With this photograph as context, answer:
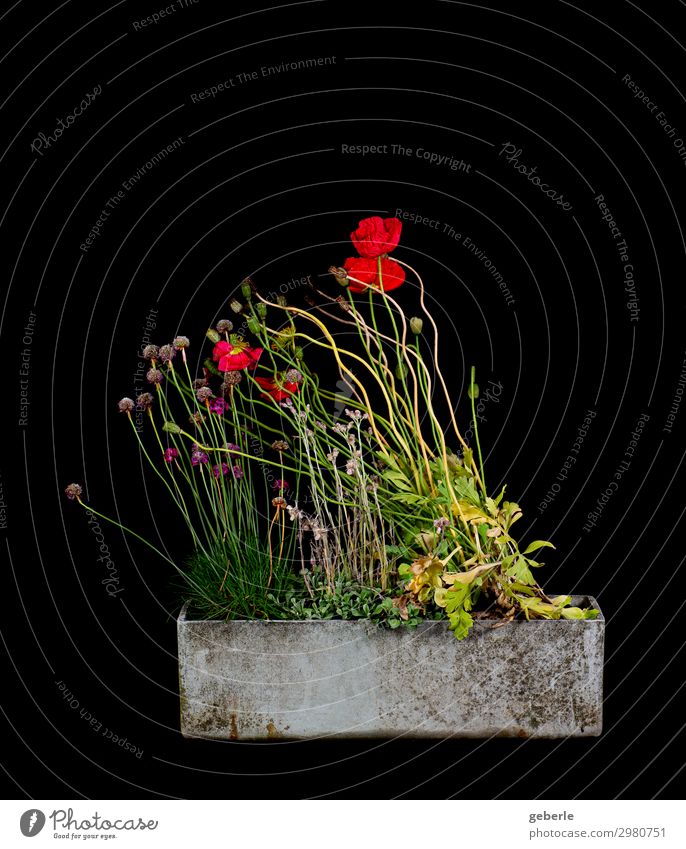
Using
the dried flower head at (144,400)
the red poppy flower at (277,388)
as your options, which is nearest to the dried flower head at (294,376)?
the red poppy flower at (277,388)

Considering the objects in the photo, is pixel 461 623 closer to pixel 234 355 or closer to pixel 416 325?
pixel 416 325

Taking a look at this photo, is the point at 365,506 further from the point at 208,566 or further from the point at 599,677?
the point at 599,677

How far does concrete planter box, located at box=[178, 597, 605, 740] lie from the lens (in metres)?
3.73

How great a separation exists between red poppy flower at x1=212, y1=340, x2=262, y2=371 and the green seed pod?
47cm

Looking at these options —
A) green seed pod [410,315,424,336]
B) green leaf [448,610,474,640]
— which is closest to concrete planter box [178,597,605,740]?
green leaf [448,610,474,640]

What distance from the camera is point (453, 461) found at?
161 inches

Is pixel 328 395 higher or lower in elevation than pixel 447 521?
higher

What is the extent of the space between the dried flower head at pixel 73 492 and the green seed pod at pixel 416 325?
111cm

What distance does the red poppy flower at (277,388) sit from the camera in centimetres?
396

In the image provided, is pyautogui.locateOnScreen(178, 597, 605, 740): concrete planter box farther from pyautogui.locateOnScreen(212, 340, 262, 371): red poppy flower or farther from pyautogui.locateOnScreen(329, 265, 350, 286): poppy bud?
pyautogui.locateOnScreen(329, 265, 350, 286): poppy bud

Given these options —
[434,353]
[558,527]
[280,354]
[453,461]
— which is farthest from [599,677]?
[280,354]

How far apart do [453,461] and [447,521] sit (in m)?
0.35

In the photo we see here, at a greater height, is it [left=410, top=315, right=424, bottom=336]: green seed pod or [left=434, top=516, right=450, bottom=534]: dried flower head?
[left=410, top=315, right=424, bottom=336]: green seed pod

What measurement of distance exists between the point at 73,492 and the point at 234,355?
2.06ft
